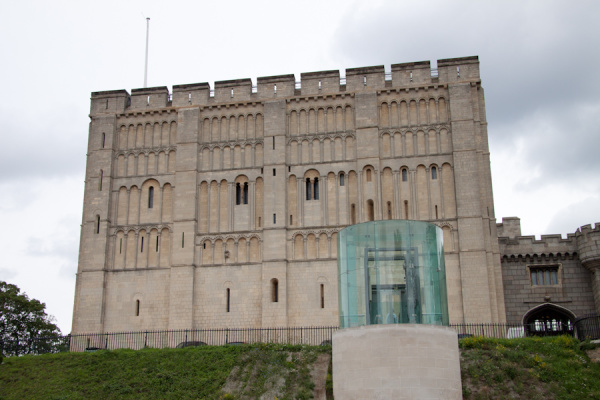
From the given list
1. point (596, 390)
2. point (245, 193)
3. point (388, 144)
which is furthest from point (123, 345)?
point (596, 390)

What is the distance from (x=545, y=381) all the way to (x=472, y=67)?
20865 millimetres

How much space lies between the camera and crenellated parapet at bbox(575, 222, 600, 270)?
1526 inches

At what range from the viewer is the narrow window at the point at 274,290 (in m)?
39.5

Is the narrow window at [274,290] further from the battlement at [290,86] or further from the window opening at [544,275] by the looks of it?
the window opening at [544,275]

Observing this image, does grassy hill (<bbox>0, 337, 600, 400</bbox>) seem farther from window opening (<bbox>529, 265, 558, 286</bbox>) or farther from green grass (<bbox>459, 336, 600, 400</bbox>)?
window opening (<bbox>529, 265, 558, 286</bbox>)

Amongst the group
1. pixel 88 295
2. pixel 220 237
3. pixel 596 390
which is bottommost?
pixel 596 390

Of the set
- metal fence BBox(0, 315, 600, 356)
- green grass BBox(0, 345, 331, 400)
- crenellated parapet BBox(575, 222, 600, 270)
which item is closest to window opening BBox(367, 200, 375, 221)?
metal fence BBox(0, 315, 600, 356)

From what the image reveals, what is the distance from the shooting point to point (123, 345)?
39.6 metres

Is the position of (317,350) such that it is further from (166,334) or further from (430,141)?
(430,141)

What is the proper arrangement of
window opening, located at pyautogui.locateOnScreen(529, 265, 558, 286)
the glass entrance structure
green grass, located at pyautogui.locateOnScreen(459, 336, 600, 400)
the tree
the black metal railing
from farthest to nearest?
the tree < window opening, located at pyautogui.locateOnScreen(529, 265, 558, 286) < the black metal railing < green grass, located at pyautogui.locateOnScreen(459, 336, 600, 400) < the glass entrance structure

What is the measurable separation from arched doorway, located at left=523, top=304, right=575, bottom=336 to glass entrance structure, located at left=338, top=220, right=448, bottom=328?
1644 cm

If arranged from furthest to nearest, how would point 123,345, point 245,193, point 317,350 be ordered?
point 245,193 → point 123,345 → point 317,350

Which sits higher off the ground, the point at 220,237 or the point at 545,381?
the point at 220,237

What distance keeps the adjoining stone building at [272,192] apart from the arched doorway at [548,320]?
288cm
